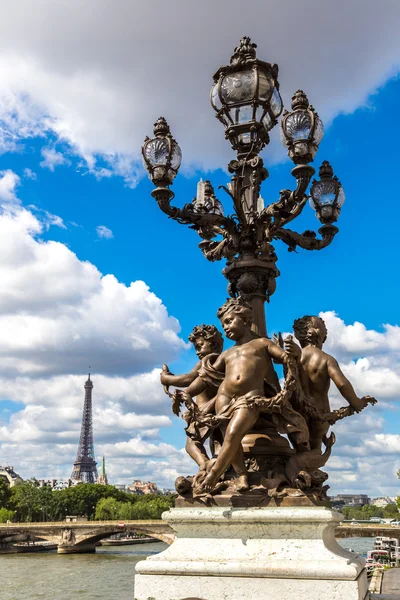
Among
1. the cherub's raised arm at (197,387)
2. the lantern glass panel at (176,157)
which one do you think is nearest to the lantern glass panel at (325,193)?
the lantern glass panel at (176,157)

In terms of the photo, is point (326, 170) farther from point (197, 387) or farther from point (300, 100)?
point (197, 387)

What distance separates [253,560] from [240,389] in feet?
4.65

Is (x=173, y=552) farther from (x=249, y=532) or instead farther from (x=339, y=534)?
(x=339, y=534)

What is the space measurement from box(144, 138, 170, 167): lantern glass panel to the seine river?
87.1 ft

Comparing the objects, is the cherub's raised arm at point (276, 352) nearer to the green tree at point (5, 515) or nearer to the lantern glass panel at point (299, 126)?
the lantern glass panel at point (299, 126)

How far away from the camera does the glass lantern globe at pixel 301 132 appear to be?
22.3 feet

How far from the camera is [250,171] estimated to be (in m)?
7.34

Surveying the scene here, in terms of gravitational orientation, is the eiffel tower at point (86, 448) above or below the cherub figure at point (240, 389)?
above

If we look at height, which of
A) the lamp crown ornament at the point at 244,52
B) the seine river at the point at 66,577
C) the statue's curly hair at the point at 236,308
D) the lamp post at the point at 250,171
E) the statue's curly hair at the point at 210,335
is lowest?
the seine river at the point at 66,577

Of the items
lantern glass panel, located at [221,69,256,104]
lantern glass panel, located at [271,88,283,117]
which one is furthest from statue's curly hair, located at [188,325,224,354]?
lantern glass panel, located at [271,88,283,117]

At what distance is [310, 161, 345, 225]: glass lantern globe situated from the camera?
794cm

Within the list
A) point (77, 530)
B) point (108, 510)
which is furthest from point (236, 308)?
point (108, 510)

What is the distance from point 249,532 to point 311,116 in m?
4.38

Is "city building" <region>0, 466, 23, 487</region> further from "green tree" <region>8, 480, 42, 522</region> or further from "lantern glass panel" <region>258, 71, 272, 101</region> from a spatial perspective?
"lantern glass panel" <region>258, 71, 272, 101</region>
